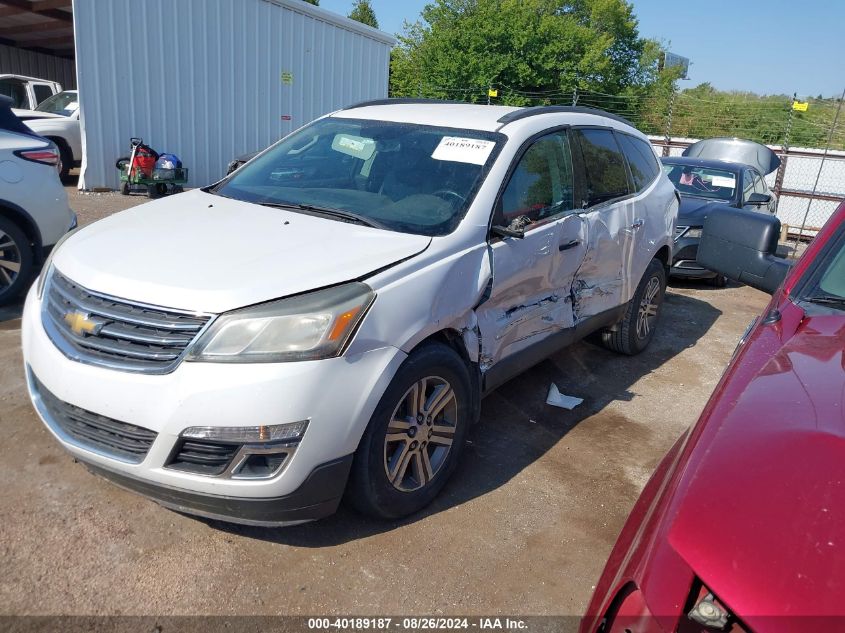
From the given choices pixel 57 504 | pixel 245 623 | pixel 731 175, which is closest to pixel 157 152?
pixel 731 175

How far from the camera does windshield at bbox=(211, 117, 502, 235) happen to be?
337 cm

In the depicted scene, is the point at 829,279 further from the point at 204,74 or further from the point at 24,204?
the point at 204,74

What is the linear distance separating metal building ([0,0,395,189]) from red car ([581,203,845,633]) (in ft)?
36.4

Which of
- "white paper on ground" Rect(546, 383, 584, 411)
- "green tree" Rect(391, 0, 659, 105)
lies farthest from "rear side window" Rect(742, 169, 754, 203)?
→ "green tree" Rect(391, 0, 659, 105)

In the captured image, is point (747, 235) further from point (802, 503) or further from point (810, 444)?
point (802, 503)

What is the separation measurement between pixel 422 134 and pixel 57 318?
2077 millimetres

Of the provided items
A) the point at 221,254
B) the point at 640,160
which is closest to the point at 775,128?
the point at 640,160

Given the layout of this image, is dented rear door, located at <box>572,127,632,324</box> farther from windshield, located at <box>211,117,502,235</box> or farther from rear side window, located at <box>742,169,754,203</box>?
rear side window, located at <box>742,169,754,203</box>

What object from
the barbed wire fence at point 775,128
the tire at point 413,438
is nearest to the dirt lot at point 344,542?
the tire at point 413,438

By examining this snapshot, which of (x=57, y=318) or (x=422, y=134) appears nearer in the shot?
(x=57, y=318)

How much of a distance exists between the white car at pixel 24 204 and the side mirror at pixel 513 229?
3928 mm

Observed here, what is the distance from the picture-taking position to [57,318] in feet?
9.27

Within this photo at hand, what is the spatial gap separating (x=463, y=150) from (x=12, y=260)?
149 inches

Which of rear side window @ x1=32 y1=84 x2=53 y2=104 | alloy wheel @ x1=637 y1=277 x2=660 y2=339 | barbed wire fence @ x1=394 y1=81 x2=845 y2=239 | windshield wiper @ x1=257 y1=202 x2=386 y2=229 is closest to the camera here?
windshield wiper @ x1=257 y1=202 x2=386 y2=229
